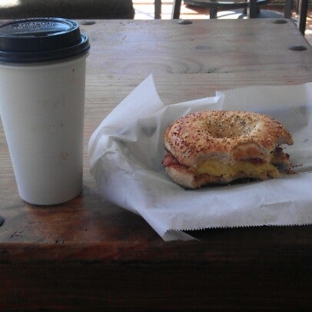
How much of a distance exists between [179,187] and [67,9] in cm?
182

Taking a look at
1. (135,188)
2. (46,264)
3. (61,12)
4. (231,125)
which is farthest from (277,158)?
(61,12)

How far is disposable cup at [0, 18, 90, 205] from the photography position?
47 cm

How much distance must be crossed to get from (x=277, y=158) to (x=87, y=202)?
22 centimetres

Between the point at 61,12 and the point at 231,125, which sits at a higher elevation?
the point at 231,125

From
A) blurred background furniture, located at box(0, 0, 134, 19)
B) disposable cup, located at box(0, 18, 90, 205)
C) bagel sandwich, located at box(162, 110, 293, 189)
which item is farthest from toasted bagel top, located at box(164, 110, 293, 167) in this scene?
blurred background furniture, located at box(0, 0, 134, 19)

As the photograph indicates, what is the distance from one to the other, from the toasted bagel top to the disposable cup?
12 cm

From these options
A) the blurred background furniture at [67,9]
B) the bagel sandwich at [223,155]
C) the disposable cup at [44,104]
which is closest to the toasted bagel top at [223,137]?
the bagel sandwich at [223,155]

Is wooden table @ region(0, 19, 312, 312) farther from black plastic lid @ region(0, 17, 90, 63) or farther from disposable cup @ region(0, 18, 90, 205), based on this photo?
black plastic lid @ region(0, 17, 90, 63)

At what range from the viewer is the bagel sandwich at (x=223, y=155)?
0.56 metres

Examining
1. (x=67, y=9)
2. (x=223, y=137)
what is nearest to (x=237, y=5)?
(x=67, y=9)

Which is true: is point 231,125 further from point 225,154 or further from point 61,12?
point 61,12

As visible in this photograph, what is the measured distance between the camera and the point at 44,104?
0.50m

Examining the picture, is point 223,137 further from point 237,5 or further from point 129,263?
point 237,5

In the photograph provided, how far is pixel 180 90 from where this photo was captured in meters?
0.93
